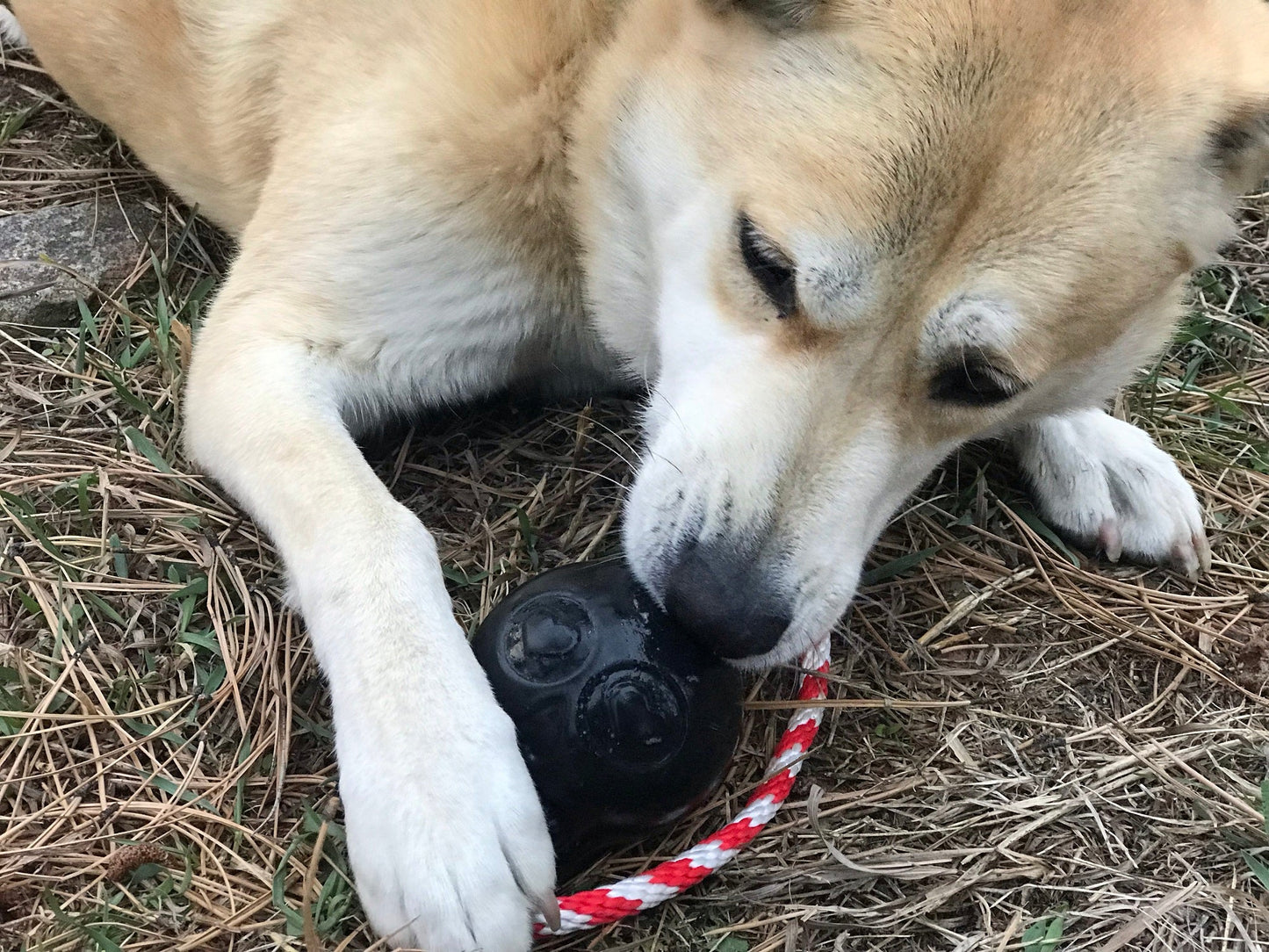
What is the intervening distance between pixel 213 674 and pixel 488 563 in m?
0.55

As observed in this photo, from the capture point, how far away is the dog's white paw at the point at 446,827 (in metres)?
1.51

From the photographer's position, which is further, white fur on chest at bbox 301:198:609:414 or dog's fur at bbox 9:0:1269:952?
white fur on chest at bbox 301:198:609:414

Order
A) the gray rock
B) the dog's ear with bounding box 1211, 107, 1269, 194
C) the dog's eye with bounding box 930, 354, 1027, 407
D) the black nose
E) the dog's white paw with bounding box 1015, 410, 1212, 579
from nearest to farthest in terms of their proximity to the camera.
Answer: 1. the black nose
2. the dog's eye with bounding box 930, 354, 1027, 407
3. the dog's ear with bounding box 1211, 107, 1269, 194
4. the dog's white paw with bounding box 1015, 410, 1212, 579
5. the gray rock

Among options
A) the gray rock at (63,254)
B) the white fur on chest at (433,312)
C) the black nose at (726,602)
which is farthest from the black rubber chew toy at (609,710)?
the gray rock at (63,254)

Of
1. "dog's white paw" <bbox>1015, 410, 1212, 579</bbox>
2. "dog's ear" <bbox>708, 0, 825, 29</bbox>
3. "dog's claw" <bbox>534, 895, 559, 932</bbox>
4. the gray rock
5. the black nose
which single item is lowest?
the gray rock

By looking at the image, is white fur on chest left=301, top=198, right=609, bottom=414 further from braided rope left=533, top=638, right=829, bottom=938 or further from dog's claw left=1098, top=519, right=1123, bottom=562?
dog's claw left=1098, top=519, right=1123, bottom=562

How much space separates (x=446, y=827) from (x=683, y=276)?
997 mm

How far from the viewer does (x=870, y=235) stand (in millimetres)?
1632

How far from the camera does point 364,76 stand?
2232 millimetres

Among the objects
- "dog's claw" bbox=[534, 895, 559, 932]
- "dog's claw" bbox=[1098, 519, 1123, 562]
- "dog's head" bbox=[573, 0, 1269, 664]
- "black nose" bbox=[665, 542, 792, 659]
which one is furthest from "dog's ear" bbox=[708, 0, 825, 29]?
"dog's claw" bbox=[534, 895, 559, 932]

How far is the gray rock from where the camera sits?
8.63ft

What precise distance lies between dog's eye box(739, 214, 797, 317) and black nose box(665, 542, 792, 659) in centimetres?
42

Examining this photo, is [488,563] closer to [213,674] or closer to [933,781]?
[213,674]

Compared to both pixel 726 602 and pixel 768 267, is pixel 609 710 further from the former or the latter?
pixel 768 267
